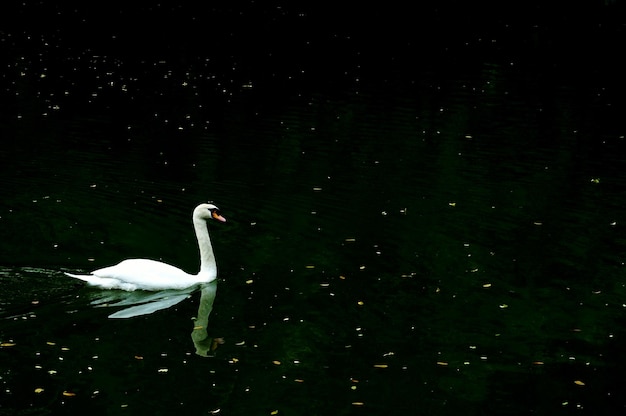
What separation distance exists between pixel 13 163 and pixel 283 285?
8015 mm

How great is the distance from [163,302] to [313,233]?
157 inches

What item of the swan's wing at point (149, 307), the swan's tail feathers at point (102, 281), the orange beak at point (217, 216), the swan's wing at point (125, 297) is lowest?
the swan's wing at point (149, 307)

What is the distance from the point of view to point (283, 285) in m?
15.4

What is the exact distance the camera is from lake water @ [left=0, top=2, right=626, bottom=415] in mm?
12281

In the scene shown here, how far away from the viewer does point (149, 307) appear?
14.3m

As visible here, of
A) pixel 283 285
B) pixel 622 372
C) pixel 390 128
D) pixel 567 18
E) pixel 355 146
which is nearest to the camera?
pixel 622 372

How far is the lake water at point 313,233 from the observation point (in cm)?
1228

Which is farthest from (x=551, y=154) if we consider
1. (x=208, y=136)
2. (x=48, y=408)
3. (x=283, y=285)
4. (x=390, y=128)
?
(x=48, y=408)

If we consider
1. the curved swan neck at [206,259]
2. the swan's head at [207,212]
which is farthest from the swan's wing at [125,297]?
the swan's head at [207,212]

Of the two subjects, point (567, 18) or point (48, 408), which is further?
point (567, 18)

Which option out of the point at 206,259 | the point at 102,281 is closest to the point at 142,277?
the point at 102,281

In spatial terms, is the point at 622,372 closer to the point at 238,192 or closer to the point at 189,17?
the point at 238,192

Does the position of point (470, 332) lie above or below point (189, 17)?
below

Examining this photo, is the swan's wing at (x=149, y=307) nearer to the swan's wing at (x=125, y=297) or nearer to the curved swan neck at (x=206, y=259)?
the swan's wing at (x=125, y=297)
